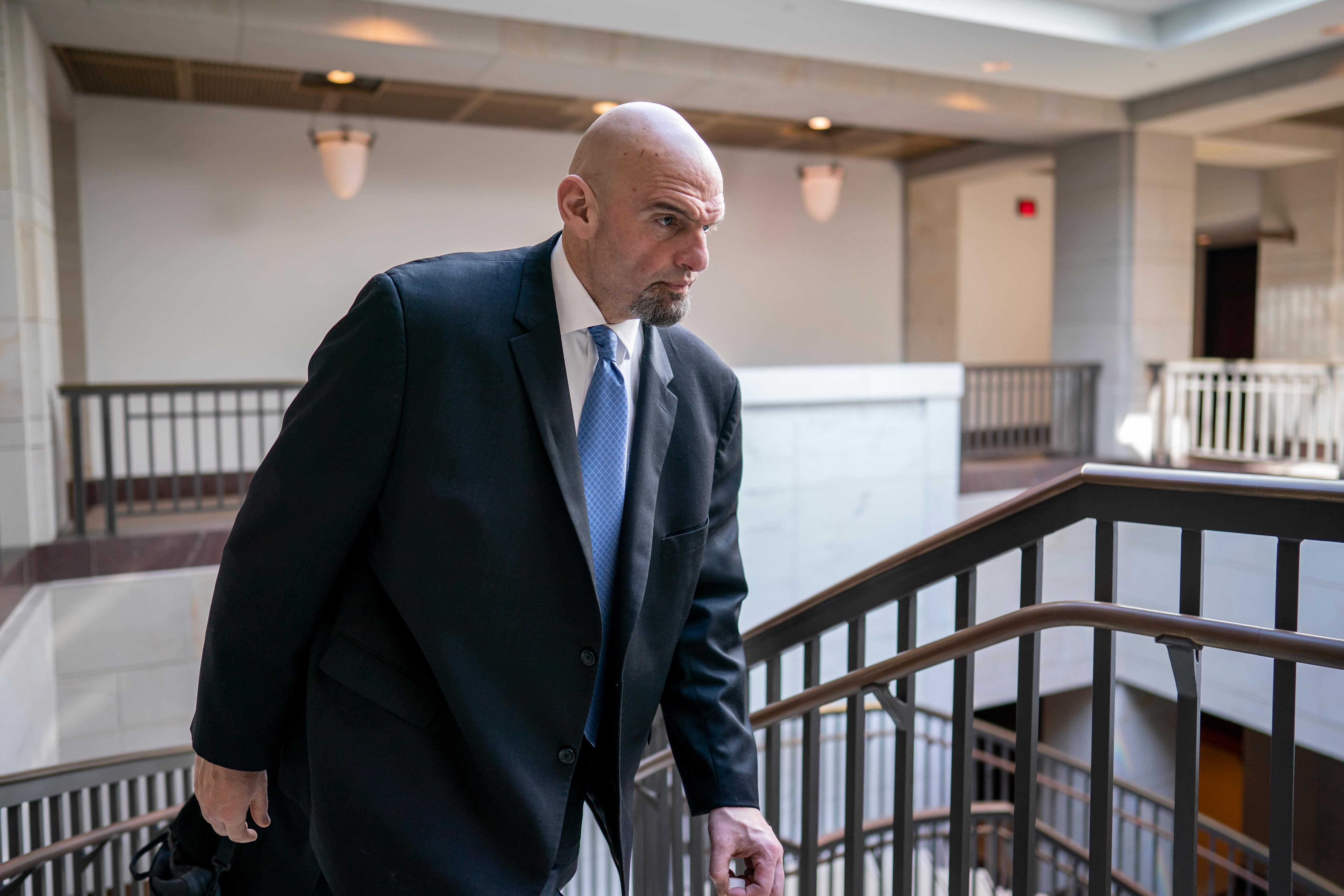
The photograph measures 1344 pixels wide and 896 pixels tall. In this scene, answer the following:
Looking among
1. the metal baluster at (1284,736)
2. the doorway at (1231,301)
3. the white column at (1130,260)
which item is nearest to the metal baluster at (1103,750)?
the metal baluster at (1284,736)

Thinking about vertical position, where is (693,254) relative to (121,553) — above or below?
above

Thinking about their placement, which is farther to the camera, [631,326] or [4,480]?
[4,480]

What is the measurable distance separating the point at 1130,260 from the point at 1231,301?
6.89 metres

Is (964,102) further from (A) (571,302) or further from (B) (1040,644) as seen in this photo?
(A) (571,302)

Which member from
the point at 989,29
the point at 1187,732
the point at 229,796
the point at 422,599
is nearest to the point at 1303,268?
the point at 989,29

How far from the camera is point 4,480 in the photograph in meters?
6.05

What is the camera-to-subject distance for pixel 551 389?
1.42 metres

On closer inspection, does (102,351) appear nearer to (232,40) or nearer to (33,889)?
(232,40)

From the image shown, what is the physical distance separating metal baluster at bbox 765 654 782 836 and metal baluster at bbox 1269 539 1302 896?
3.32 feet

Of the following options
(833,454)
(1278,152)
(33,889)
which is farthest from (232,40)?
(1278,152)

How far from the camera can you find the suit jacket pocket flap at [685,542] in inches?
60.7

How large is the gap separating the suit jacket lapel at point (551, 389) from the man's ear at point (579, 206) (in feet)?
0.34

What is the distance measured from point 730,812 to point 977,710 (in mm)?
9581

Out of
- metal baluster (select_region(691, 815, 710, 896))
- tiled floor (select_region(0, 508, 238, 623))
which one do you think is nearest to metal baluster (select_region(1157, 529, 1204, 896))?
metal baluster (select_region(691, 815, 710, 896))
